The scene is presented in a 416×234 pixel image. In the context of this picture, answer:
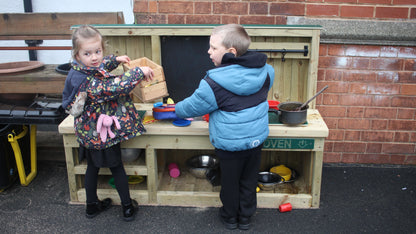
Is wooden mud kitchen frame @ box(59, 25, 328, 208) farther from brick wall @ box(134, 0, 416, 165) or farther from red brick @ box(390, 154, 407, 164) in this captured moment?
red brick @ box(390, 154, 407, 164)

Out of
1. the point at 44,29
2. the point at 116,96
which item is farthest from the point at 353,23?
the point at 44,29

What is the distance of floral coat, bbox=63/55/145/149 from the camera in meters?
2.87

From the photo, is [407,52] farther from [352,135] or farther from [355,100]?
[352,135]

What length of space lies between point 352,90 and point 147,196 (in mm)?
2270

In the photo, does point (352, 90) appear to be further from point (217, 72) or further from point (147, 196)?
point (147, 196)

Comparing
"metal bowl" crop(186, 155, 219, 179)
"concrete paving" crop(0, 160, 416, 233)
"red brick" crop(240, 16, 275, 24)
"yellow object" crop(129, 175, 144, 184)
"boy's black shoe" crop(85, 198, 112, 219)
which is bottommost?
"concrete paving" crop(0, 160, 416, 233)

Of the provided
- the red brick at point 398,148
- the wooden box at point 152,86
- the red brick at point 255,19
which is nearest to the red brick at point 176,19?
the red brick at point 255,19

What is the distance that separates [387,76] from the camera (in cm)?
404

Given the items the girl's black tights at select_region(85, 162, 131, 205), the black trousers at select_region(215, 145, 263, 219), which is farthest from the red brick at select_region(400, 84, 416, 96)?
the girl's black tights at select_region(85, 162, 131, 205)

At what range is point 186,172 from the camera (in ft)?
13.4

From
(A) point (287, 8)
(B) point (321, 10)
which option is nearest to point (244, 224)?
(A) point (287, 8)

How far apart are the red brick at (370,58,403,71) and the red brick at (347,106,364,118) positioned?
0.44m

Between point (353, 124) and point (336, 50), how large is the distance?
2.63 ft

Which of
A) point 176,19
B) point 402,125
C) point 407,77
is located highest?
point 176,19
